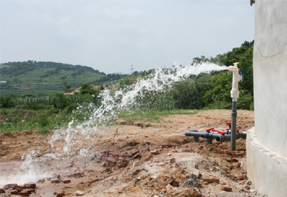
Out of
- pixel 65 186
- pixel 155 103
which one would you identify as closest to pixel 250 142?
pixel 65 186

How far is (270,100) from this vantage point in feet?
11.0

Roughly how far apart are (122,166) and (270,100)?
11.0 feet

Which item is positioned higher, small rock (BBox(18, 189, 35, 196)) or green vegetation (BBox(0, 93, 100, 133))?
green vegetation (BBox(0, 93, 100, 133))

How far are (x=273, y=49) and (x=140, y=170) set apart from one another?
2750mm

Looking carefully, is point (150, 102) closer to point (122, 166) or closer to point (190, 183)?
point (122, 166)

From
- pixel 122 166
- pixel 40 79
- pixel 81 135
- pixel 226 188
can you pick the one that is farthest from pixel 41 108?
pixel 40 79

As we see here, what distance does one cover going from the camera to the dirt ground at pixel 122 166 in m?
3.88

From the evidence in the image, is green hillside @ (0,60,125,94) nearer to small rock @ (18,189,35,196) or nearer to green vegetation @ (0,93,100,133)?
green vegetation @ (0,93,100,133)

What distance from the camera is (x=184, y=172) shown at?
422 cm

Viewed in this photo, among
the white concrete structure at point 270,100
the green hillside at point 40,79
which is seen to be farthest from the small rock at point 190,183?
the green hillside at point 40,79

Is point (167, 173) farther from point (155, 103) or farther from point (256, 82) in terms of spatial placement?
point (155, 103)

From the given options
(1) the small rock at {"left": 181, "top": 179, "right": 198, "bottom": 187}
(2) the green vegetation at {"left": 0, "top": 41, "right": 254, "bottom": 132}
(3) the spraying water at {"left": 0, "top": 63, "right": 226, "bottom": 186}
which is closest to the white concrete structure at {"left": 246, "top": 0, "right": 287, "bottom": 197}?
(1) the small rock at {"left": 181, "top": 179, "right": 198, "bottom": 187}

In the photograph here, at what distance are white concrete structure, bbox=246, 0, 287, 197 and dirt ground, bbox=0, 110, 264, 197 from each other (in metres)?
0.43

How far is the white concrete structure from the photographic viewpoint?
3.03m
